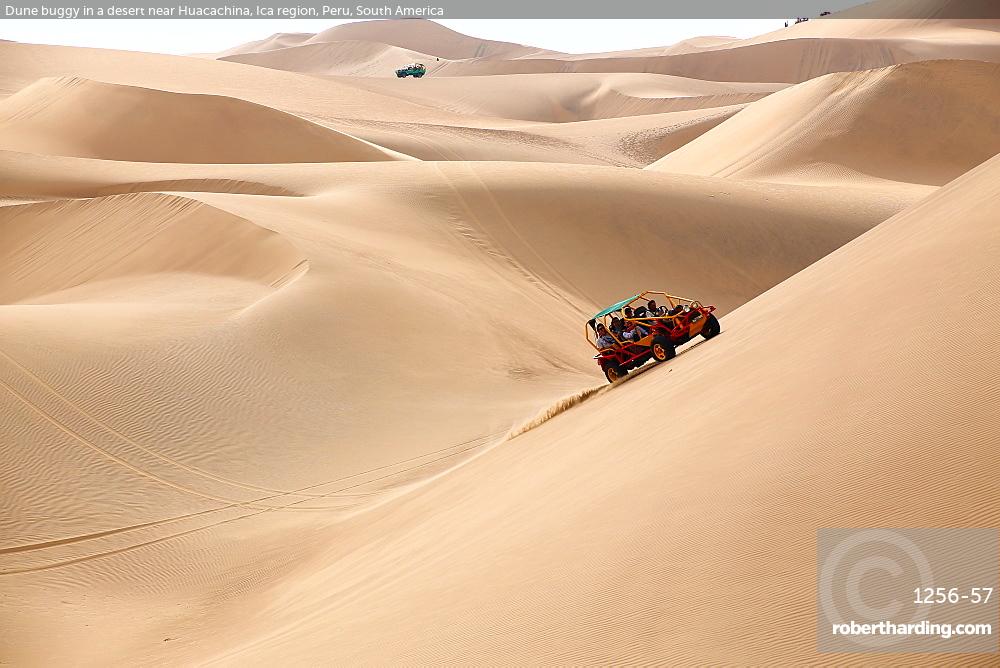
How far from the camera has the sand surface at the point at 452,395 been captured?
4.87 m

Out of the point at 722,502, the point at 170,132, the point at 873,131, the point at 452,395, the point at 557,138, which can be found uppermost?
the point at 722,502

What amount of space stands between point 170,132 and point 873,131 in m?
26.4

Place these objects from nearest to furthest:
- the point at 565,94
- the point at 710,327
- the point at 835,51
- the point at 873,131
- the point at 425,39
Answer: the point at 710,327 < the point at 873,131 < the point at 565,94 < the point at 835,51 < the point at 425,39

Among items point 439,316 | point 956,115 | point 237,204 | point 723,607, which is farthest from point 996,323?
point 956,115

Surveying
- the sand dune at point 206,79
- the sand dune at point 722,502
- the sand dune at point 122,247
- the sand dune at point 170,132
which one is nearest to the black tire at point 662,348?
the sand dune at point 722,502

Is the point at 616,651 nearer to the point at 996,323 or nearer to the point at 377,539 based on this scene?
the point at 996,323

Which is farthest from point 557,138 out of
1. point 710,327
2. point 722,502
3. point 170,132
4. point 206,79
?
point 722,502

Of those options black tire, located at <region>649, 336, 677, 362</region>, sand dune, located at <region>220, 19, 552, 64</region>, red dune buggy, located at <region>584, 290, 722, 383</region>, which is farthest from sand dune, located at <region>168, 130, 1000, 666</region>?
sand dune, located at <region>220, 19, 552, 64</region>

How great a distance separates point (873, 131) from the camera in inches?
1542

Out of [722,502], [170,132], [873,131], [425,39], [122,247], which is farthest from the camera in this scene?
[425,39]

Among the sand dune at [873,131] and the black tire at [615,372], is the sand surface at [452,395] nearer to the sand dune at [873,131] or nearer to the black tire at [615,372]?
the sand dune at [873,131]

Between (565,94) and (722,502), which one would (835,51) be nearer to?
(565,94)

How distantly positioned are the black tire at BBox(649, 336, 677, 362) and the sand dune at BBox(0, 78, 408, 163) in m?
27.8

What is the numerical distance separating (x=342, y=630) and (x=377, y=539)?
9.39ft
